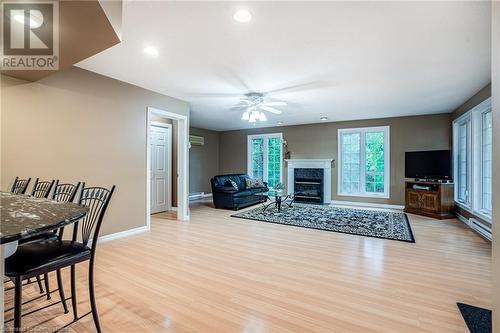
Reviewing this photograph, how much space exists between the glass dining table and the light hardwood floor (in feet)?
3.36

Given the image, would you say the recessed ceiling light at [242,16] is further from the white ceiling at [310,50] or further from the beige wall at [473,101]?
the beige wall at [473,101]

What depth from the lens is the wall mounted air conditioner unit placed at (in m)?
8.08

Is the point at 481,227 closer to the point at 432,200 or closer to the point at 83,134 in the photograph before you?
the point at 432,200

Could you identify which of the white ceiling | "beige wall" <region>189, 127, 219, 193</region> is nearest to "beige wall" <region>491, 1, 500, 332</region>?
the white ceiling

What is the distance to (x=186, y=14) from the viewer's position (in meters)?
2.12

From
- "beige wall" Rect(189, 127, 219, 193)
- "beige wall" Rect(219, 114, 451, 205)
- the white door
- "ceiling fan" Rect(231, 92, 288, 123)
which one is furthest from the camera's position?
"beige wall" Rect(189, 127, 219, 193)

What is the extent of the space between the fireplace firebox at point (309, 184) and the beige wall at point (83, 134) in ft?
15.6

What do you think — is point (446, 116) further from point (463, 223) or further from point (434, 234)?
point (434, 234)

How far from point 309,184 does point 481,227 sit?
13.8ft

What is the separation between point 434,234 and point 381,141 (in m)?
→ 3.29

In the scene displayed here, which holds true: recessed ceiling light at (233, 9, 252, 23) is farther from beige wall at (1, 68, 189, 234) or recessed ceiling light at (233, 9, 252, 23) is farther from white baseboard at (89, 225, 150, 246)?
white baseboard at (89, 225, 150, 246)

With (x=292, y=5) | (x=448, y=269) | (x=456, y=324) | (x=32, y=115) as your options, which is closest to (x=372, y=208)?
(x=448, y=269)

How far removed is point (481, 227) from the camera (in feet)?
13.1

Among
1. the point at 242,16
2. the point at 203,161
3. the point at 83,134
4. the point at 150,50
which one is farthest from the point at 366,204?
the point at 83,134
